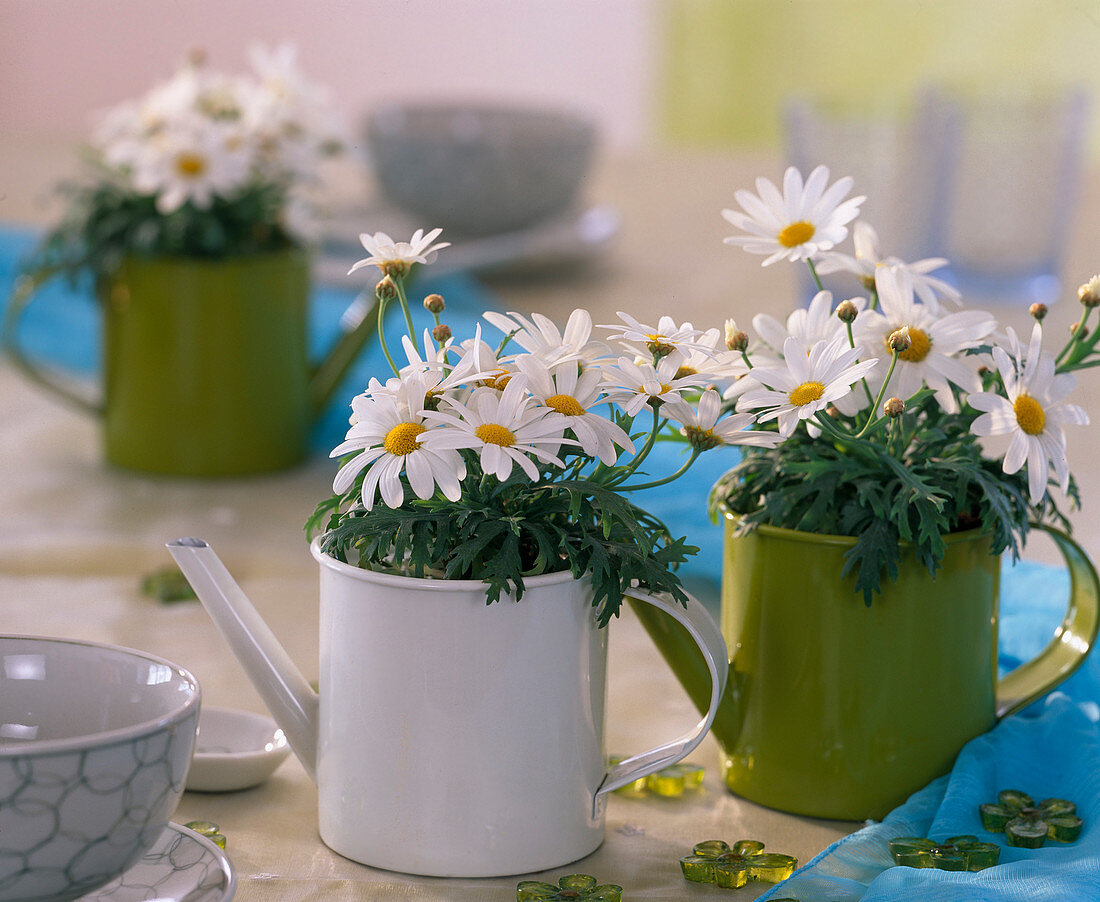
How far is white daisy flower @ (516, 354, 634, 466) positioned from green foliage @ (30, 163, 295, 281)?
0.40m

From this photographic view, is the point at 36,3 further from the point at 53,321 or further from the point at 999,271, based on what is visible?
the point at 999,271

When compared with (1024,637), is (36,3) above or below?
above

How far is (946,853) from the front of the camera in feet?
1.18

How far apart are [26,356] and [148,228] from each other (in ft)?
0.35

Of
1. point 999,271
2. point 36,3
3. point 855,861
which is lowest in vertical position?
point 855,861

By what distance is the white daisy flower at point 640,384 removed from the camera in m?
0.34

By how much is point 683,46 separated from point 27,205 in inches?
63.0

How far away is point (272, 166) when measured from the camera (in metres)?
0.73

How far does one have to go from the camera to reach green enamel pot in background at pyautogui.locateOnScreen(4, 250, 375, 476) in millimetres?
705

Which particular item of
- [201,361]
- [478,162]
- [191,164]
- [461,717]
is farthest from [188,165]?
[461,717]

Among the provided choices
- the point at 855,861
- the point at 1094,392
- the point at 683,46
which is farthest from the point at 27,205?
the point at 683,46

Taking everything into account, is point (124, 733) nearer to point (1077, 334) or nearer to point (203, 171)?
point (1077, 334)

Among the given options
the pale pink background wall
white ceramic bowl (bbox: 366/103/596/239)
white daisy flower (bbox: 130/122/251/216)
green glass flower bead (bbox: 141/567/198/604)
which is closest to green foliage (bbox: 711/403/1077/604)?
green glass flower bead (bbox: 141/567/198/604)

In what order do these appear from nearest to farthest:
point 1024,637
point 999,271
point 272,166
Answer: point 1024,637, point 272,166, point 999,271
